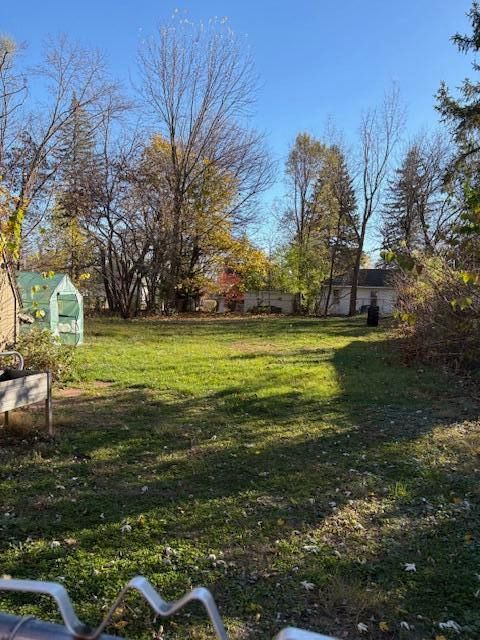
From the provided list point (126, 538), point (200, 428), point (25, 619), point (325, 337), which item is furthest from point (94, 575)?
point (325, 337)

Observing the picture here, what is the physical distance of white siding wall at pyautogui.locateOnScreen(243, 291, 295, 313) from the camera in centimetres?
3578

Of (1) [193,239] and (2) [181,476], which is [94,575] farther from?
(1) [193,239]

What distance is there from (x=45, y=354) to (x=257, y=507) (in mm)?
5385

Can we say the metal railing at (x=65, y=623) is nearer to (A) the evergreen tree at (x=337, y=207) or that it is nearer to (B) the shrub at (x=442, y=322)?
(B) the shrub at (x=442, y=322)

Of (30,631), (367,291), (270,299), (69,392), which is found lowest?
(69,392)

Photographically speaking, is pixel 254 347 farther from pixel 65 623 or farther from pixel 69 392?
pixel 65 623

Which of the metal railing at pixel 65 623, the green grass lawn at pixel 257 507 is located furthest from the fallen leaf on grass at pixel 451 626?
the metal railing at pixel 65 623

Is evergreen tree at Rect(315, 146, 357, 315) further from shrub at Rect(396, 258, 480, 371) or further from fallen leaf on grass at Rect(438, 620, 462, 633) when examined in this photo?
fallen leaf on grass at Rect(438, 620, 462, 633)

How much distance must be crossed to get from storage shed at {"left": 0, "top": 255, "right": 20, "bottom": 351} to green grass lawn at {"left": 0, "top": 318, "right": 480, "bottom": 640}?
1521 millimetres

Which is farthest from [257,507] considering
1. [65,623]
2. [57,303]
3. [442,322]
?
[57,303]

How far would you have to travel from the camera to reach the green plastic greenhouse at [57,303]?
11016mm

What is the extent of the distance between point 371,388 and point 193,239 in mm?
19121

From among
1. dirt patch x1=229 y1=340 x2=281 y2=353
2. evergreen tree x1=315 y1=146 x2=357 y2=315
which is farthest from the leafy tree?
dirt patch x1=229 y1=340 x2=281 y2=353

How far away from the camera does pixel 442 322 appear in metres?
10.3
